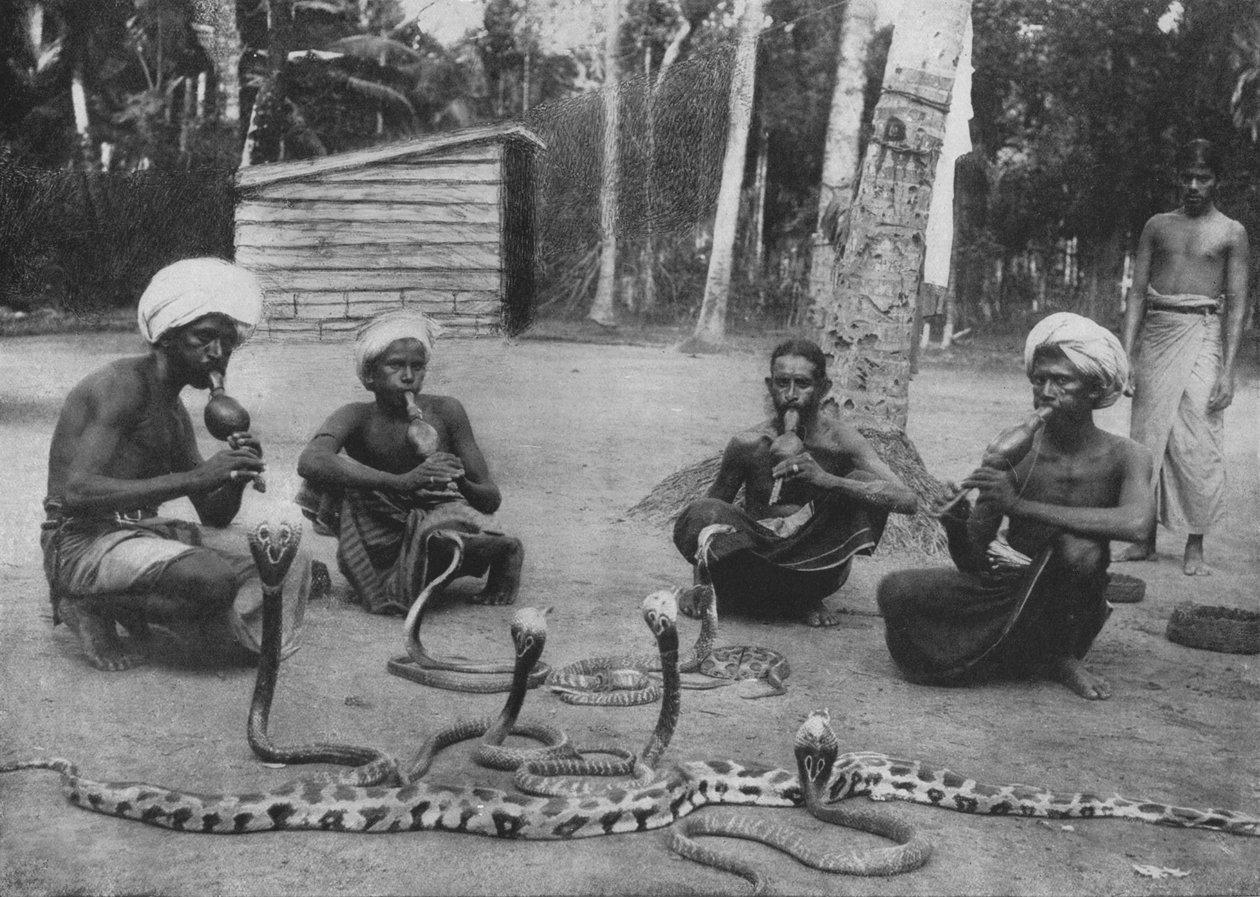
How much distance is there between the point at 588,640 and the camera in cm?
522

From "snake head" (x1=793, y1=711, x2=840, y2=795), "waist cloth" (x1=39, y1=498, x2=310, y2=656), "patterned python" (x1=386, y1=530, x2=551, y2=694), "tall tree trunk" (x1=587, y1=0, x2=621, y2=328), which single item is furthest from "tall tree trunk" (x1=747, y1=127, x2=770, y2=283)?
"snake head" (x1=793, y1=711, x2=840, y2=795)

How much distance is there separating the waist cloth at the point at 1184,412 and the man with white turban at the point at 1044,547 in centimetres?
255

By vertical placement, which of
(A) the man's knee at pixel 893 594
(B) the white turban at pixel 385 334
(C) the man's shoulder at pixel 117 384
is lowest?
(A) the man's knee at pixel 893 594

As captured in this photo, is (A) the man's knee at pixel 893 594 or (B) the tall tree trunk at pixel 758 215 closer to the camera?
(A) the man's knee at pixel 893 594

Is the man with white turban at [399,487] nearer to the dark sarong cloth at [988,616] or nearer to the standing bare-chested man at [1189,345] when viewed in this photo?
the dark sarong cloth at [988,616]

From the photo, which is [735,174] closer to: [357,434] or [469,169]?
[469,169]

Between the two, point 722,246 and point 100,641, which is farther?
point 722,246

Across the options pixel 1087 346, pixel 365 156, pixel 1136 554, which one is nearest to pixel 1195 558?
pixel 1136 554

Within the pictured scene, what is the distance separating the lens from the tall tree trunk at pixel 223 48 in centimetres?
600

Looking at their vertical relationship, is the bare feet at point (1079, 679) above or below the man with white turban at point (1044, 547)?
below

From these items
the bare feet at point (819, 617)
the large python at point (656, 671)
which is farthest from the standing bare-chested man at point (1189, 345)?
the large python at point (656, 671)

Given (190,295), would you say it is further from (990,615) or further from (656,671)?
(990,615)

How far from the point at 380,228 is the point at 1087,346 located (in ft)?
12.7

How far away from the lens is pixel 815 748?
10.7ft
